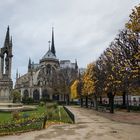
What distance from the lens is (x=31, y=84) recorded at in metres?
129

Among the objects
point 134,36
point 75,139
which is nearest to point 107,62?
point 134,36

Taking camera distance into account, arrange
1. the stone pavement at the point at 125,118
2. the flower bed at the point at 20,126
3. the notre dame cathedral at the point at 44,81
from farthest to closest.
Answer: the notre dame cathedral at the point at 44,81 → the stone pavement at the point at 125,118 → the flower bed at the point at 20,126

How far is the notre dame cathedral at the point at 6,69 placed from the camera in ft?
137

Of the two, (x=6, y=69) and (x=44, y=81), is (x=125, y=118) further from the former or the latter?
(x=44, y=81)

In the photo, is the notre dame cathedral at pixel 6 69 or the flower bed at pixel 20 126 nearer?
the flower bed at pixel 20 126

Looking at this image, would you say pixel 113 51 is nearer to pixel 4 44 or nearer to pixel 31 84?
pixel 4 44

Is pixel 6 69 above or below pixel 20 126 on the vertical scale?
above

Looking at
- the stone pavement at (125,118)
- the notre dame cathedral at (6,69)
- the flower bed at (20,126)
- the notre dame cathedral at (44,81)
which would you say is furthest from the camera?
the notre dame cathedral at (44,81)

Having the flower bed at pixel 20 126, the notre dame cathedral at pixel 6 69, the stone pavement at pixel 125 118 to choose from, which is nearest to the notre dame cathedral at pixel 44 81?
the notre dame cathedral at pixel 6 69

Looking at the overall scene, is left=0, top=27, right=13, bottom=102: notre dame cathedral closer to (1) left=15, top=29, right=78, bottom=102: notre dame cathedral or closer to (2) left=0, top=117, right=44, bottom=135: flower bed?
(2) left=0, top=117, right=44, bottom=135: flower bed

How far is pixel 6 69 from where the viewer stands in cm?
4406

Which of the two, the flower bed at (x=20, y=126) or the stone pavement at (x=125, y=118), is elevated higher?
the flower bed at (x=20, y=126)

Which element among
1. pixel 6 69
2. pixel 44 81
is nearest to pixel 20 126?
pixel 6 69

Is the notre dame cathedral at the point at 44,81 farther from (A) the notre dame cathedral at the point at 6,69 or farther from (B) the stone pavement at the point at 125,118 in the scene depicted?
(B) the stone pavement at the point at 125,118
